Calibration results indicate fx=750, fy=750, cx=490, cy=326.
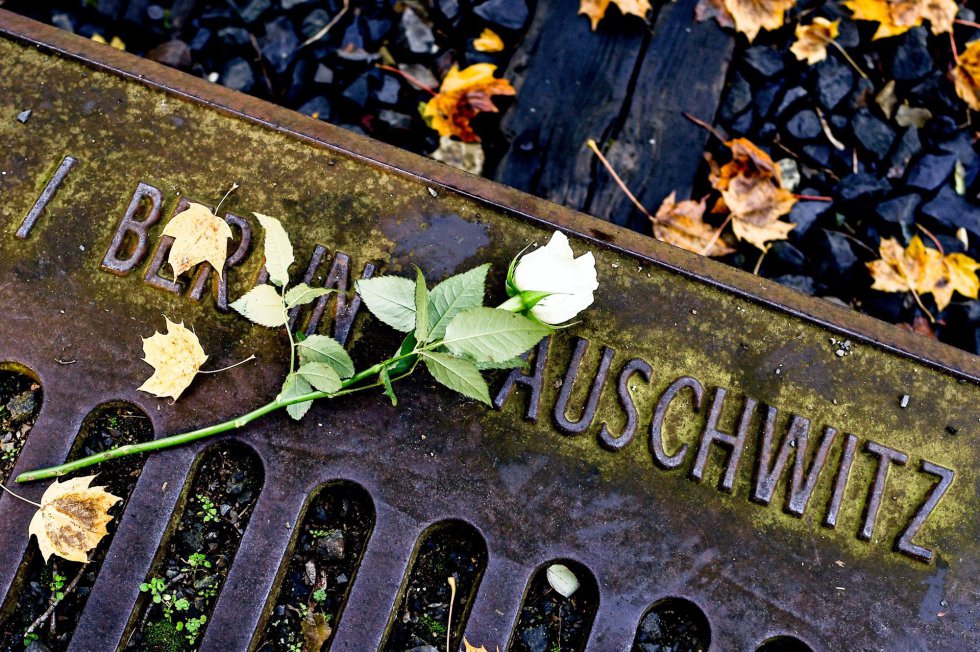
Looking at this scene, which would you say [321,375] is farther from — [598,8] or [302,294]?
[598,8]

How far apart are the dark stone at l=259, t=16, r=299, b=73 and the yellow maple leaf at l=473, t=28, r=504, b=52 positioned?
557 mm

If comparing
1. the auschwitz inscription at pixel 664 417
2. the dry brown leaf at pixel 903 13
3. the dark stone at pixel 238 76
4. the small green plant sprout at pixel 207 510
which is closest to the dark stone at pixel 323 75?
the dark stone at pixel 238 76

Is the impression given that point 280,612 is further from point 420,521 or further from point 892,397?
point 892,397

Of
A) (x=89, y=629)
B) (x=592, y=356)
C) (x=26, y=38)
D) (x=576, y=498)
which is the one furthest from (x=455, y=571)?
(x=26, y=38)

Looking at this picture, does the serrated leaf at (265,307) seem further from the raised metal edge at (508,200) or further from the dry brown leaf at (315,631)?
the dry brown leaf at (315,631)

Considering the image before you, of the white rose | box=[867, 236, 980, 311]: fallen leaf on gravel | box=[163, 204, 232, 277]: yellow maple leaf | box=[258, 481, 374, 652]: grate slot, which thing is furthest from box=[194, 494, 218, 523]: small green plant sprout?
box=[867, 236, 980, 311]: fallen leaf on gravel

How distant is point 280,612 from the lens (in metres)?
1.77

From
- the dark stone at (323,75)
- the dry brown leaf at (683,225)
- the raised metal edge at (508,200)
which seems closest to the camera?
the raised metal edge at (508,200)

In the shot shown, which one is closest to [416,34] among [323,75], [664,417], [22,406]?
[323,75]

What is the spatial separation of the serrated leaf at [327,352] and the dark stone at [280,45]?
1058mm

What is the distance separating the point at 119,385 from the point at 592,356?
1.11 m

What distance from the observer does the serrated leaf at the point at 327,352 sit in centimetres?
167

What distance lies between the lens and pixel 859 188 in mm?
2316

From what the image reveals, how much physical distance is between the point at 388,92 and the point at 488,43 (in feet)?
1.11
